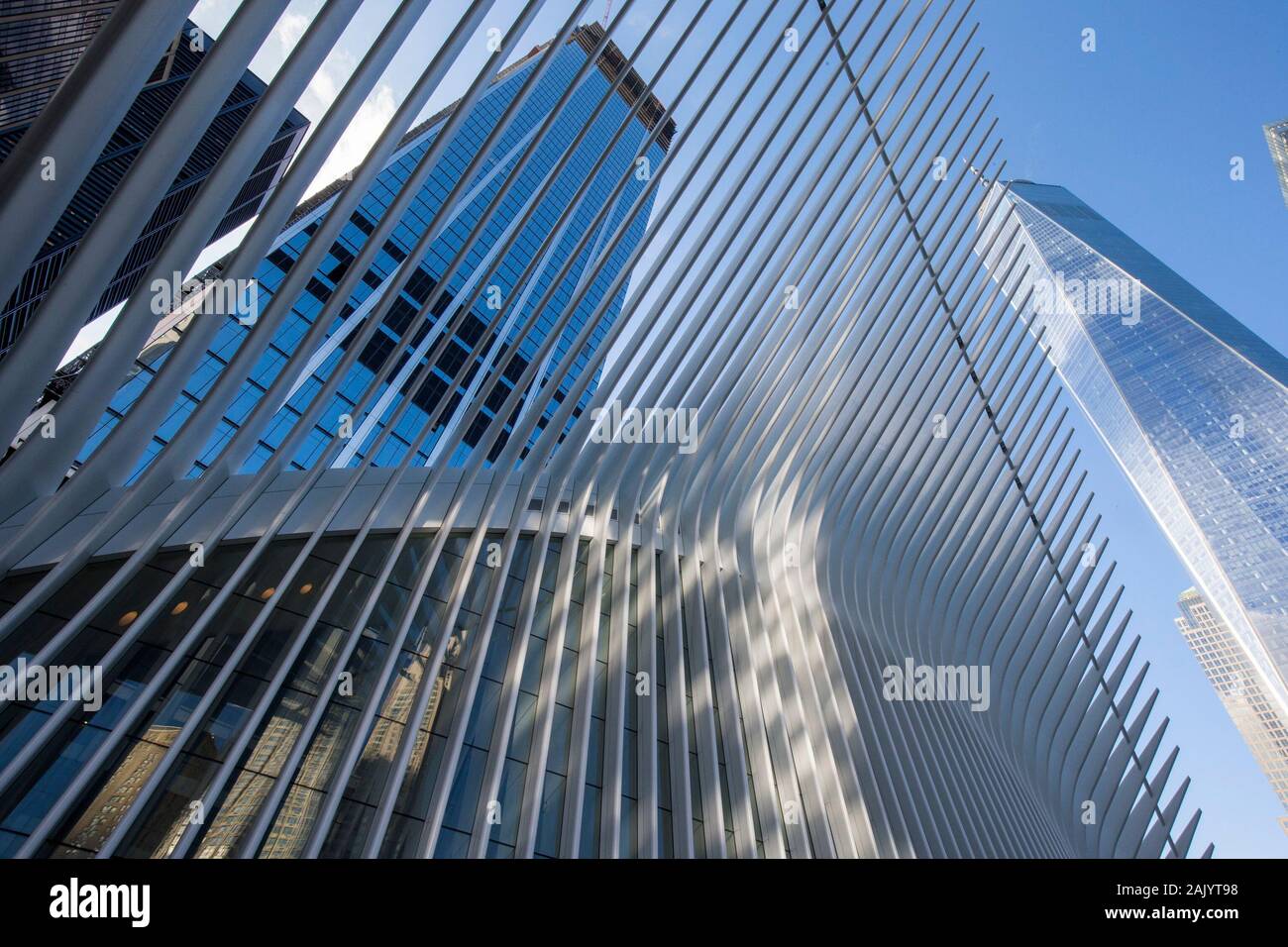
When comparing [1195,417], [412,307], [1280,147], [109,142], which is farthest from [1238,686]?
[109,142]

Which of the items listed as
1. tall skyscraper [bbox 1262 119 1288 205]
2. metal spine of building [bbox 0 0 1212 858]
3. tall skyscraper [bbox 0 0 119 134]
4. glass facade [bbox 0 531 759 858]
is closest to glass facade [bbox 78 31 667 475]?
tall skyscraper [bbox 0 0 119 134]

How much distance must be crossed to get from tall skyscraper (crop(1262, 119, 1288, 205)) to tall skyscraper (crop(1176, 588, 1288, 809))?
173 ft

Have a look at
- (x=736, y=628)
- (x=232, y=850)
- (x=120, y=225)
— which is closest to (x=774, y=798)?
(x=736, y=628)

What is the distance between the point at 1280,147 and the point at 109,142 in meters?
99.6

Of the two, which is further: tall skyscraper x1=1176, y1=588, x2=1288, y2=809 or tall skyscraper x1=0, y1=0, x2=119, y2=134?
tall skyscraper x1=1176, y1=588, x2=1288, y2=809

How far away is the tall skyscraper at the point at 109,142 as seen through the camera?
1986cm

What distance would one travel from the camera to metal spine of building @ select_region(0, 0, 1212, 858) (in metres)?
5.99

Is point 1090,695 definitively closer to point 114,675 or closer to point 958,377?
point 958,377

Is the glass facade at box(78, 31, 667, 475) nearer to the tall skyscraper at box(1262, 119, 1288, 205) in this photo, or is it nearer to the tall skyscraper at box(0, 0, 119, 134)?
the tall skyscraper at box(0, 0, 119, 134)

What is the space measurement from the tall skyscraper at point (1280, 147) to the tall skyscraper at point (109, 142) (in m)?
86.7

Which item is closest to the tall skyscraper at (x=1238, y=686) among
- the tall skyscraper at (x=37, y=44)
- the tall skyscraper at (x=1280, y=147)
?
the tall skyscraper at (x=1280, y=147)

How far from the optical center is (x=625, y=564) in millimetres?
10672

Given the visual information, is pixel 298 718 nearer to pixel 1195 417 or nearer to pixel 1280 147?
pixel 1280 147

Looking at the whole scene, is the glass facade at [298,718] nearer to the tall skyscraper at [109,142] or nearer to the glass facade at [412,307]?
the tall skyscraper at [109,142]
